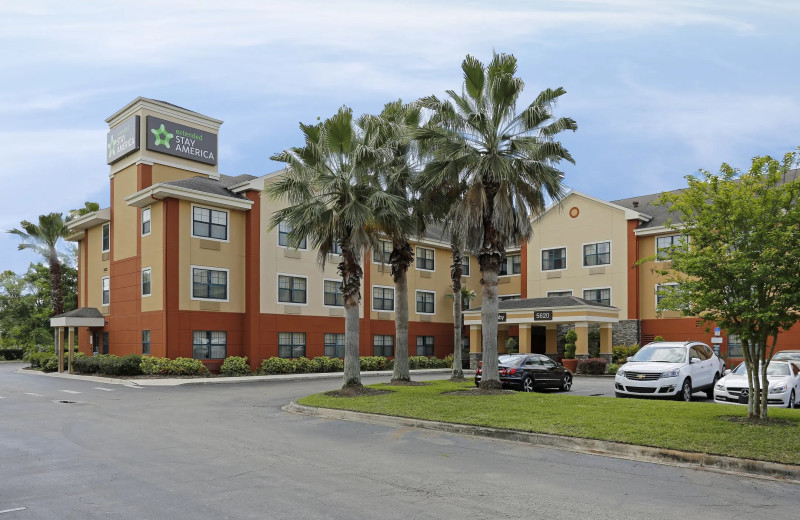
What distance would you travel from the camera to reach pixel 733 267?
466 inches

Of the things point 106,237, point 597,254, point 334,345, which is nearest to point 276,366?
point 334,345

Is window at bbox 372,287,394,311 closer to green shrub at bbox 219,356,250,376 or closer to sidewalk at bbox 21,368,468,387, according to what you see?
sidewalk at bbox 21,368,468,387

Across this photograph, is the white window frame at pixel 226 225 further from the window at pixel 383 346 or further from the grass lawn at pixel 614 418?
the grass lawn at pixel 614 418

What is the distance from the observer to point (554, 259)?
45062 millimetres

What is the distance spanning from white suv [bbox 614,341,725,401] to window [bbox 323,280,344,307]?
23580 mm

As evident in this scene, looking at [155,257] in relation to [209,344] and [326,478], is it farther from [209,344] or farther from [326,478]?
[326,478]

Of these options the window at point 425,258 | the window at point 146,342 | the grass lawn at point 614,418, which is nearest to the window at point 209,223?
the window at point 146,342

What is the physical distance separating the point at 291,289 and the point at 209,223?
6315 millimetres

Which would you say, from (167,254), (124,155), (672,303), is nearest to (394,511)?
(672,303)

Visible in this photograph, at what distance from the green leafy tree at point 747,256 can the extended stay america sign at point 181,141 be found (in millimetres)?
32393

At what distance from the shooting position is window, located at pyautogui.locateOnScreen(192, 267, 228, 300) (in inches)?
1362

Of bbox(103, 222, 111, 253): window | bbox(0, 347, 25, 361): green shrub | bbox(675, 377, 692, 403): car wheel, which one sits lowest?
bbox(0, 347, 25, 361): green shrub

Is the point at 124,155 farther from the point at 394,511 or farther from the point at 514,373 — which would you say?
the point at 394,511

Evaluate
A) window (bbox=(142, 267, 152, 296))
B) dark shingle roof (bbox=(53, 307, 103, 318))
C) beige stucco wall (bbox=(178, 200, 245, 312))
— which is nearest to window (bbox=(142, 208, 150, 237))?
window (bbox=(142, 267, 152, 296))
